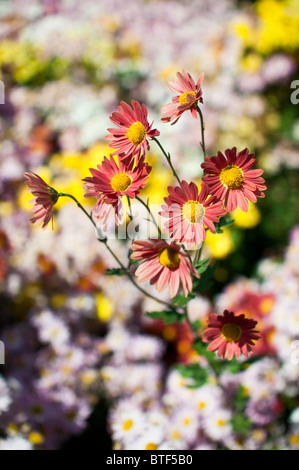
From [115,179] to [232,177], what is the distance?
24 cm

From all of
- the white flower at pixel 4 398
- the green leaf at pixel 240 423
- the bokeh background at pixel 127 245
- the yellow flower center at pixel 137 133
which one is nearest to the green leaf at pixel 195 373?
the bokeh background at pixel 127 245

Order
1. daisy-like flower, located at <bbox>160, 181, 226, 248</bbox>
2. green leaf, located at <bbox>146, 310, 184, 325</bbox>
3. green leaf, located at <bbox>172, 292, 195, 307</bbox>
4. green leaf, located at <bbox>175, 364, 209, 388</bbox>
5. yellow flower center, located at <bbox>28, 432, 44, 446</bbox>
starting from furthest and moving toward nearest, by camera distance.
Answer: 1. yellow flower center, located at <bbox>28, 432, 44, 446</bbox>
2. green leaf, located at <bbox>175, 364, 209, 388</bbox>
3. green leaf, located at <bbox>146, 310, 184, 325</bbox>
4. green leaf, located at <bbox>172, 292, 195, 307</bbox>
5. daisy-like flower, located at <bbox>160, 181, 226, 248</bbox>

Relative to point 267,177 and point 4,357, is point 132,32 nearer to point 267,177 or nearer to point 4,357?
point 267,177

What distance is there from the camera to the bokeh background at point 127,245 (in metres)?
1.49

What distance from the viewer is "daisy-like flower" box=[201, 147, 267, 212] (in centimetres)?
81

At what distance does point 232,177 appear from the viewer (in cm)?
81

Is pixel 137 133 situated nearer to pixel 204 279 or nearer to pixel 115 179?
pixel 115 179

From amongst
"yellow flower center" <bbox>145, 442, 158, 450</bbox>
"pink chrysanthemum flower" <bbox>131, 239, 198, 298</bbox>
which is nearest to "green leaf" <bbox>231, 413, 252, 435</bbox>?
"yellow flower center" <bbox>145, 442, 158, 450</bbox>

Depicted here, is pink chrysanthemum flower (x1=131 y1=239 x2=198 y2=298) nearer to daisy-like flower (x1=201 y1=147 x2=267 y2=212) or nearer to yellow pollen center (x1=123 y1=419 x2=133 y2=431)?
daisy-like flower (x1=201 y1=147 x2=267 y2=212)

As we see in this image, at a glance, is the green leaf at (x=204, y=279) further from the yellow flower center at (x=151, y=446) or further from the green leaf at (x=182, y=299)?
the yellow flower center at (x=151, y=446)

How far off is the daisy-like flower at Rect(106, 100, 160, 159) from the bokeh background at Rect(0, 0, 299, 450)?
0.41m

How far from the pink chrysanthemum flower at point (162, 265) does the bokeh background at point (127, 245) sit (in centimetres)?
26

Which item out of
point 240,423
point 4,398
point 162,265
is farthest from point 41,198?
point 240,423

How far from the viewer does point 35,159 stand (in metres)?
2.44
